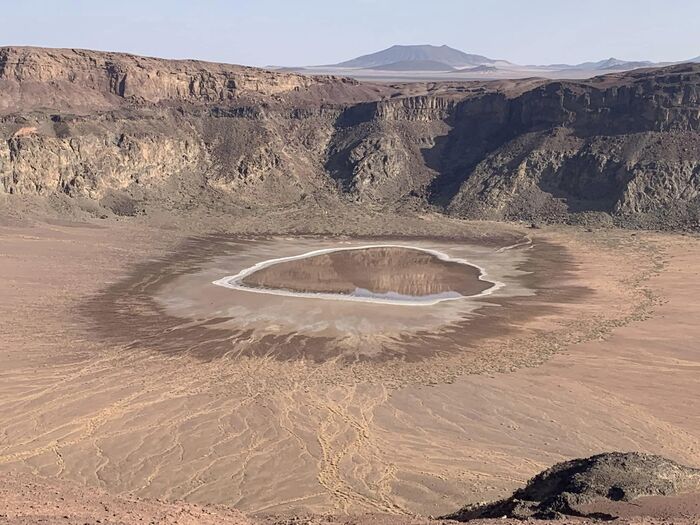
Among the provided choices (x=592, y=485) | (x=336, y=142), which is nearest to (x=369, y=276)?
(x=592, y=485)

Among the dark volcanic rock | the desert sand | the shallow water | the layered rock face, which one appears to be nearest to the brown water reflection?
the shallow water

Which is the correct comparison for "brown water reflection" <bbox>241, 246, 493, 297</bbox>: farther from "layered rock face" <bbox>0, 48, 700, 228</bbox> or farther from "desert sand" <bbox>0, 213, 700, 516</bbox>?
"layered rock face" <bbox>0, 48, 700, 228</bbox>

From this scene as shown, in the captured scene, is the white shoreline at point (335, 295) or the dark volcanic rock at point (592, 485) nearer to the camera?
the dark volcanic rock at point (592, 485)

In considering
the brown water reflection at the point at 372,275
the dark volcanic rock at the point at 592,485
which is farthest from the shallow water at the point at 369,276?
the dark volcanic rock at the point at 592,485

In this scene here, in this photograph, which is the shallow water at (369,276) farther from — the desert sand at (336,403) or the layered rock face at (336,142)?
the layered rock face at (336,142)

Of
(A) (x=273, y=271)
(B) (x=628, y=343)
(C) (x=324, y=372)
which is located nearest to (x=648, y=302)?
(B) (x=628, y=343)
